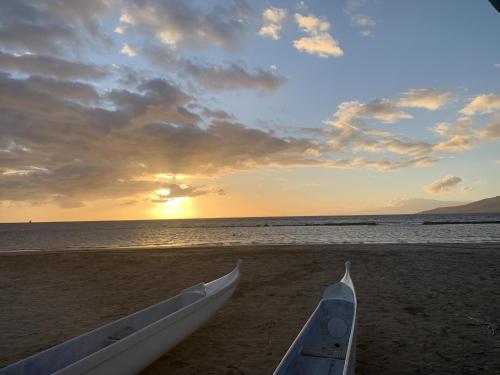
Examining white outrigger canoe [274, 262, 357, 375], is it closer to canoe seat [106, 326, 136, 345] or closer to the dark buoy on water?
canoe seat [106, 326, 136, 345]

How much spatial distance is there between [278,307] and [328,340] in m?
3.09

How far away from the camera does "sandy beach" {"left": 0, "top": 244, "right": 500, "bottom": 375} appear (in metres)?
5.73

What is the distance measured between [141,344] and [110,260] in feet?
51.2

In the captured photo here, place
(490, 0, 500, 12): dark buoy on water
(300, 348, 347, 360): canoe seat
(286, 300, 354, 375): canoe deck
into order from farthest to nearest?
(300, 348, 347, 360): canoe seat, (286, 300, 354, 375): canoe deck, (490, 0, 500, 12): dark buoy on water

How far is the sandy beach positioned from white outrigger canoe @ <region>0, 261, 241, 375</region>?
24.8 inches

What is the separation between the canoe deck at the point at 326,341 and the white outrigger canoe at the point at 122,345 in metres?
1.92

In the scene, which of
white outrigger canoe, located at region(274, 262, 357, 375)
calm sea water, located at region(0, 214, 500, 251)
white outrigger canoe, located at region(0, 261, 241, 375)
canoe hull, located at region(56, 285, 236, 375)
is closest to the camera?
canoe hull, located at region(56, 285, 236, 375)

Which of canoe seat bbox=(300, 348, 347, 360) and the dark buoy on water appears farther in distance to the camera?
canoe seat bbox=(300, 348, 347, 360)

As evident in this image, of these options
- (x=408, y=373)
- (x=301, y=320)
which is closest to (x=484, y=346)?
(x=408, y=373)

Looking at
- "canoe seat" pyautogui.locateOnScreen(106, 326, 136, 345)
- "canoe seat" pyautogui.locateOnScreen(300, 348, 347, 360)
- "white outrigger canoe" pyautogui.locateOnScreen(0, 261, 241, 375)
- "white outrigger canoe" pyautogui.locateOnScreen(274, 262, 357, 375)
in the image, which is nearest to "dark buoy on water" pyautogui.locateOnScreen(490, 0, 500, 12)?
"white outrigger canoe" pyautogui.locateOnScreen(274, 262, 357, 375)

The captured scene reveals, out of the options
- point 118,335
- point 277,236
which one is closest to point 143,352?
point 118,335

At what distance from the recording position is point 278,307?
8.74m

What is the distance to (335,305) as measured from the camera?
620cm

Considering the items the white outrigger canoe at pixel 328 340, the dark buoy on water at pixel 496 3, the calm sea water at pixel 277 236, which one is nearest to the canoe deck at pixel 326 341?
the white outrigger canoe at pixel 328 340
